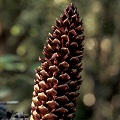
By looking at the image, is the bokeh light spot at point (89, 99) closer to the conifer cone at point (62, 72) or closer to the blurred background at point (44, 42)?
the blurred background at point (44, 42)

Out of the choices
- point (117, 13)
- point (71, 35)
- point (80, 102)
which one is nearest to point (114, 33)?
point (117, 13)

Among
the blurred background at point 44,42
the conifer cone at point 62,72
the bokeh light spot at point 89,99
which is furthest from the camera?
the bokeh light spot at point 89,99

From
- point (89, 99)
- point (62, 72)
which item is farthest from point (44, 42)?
point (62, 72)

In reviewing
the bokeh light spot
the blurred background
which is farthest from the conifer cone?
the bokeh light spot

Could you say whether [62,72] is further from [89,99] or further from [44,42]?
[89,99]

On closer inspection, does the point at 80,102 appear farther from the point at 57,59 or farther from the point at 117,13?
the point at 57,59

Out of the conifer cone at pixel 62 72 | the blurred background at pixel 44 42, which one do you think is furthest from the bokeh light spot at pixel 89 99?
the conifer cone at pixel 62 72
